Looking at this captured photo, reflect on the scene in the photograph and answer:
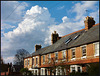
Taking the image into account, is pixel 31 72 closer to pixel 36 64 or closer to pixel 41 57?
pixel 36 64

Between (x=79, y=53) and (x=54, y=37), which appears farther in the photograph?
(x=54, y=37)

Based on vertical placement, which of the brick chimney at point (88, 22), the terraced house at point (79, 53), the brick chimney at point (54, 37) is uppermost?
the brick chimney at point (88, 22)

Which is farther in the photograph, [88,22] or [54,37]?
[54,37]

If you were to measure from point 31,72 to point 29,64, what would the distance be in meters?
3.71

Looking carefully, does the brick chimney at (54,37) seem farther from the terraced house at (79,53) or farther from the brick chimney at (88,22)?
the brick chimney at (88,22)

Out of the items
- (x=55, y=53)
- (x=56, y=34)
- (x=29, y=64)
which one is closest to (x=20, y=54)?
(x=29, y=64)

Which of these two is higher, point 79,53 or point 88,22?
point 88,22

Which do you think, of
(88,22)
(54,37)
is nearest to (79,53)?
(88,22)

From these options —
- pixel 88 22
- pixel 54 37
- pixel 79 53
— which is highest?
pixel 88 22

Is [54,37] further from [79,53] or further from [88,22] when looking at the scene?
[79,53]

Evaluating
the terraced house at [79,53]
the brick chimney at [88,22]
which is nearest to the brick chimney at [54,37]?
the terraced house at [79,53]

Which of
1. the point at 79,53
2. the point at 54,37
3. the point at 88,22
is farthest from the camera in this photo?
the point at 54,37

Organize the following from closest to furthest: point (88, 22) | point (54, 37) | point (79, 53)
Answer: point (79, 53) → point (88, 22) → point (54, 37)

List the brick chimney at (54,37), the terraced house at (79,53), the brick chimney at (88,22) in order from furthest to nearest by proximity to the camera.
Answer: the brick chimney at (54,37) < the brick chimney at (88,22) < the terraced house at (79,53)
